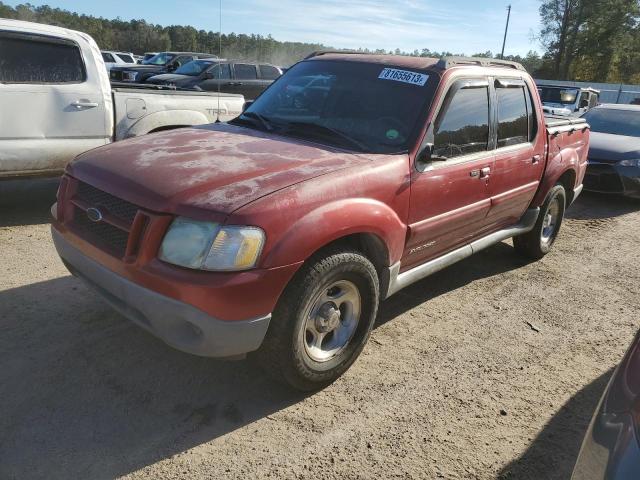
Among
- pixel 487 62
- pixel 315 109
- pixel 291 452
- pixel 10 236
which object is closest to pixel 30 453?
pixel 291 452

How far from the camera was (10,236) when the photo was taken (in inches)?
197

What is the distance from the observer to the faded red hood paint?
2.52 m

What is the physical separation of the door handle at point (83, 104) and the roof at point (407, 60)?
8.67 feet

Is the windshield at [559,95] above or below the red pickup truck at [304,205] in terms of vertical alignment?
above

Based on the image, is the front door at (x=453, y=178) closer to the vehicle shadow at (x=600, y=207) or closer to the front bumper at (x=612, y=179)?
the vehicle shadow at (x=600, y=207)

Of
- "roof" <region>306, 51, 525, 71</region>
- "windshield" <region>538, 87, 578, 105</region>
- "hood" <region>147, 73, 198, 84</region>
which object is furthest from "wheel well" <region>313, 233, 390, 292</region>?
"windshield" <region>538, 87, 578, 105</region>

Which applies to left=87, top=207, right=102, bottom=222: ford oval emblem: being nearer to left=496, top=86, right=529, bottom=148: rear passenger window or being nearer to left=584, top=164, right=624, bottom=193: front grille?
left=496, top=86, right=529, bottom=148: rear passenger window

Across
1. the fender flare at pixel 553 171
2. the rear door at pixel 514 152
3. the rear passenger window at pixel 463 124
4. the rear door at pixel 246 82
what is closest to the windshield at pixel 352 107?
the rear passenger window at pixel 463 124

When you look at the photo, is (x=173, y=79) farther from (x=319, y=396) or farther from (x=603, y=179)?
(x=319, y=396)

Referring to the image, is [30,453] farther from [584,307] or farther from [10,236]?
[584,307]

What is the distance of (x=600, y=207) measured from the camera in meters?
8.32

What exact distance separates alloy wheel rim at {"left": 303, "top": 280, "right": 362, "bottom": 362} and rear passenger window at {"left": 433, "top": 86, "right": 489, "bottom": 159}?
3.70 ft

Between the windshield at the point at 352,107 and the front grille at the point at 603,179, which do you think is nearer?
the windshield at the point at 352,107

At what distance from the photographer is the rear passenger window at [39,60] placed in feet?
16.9
